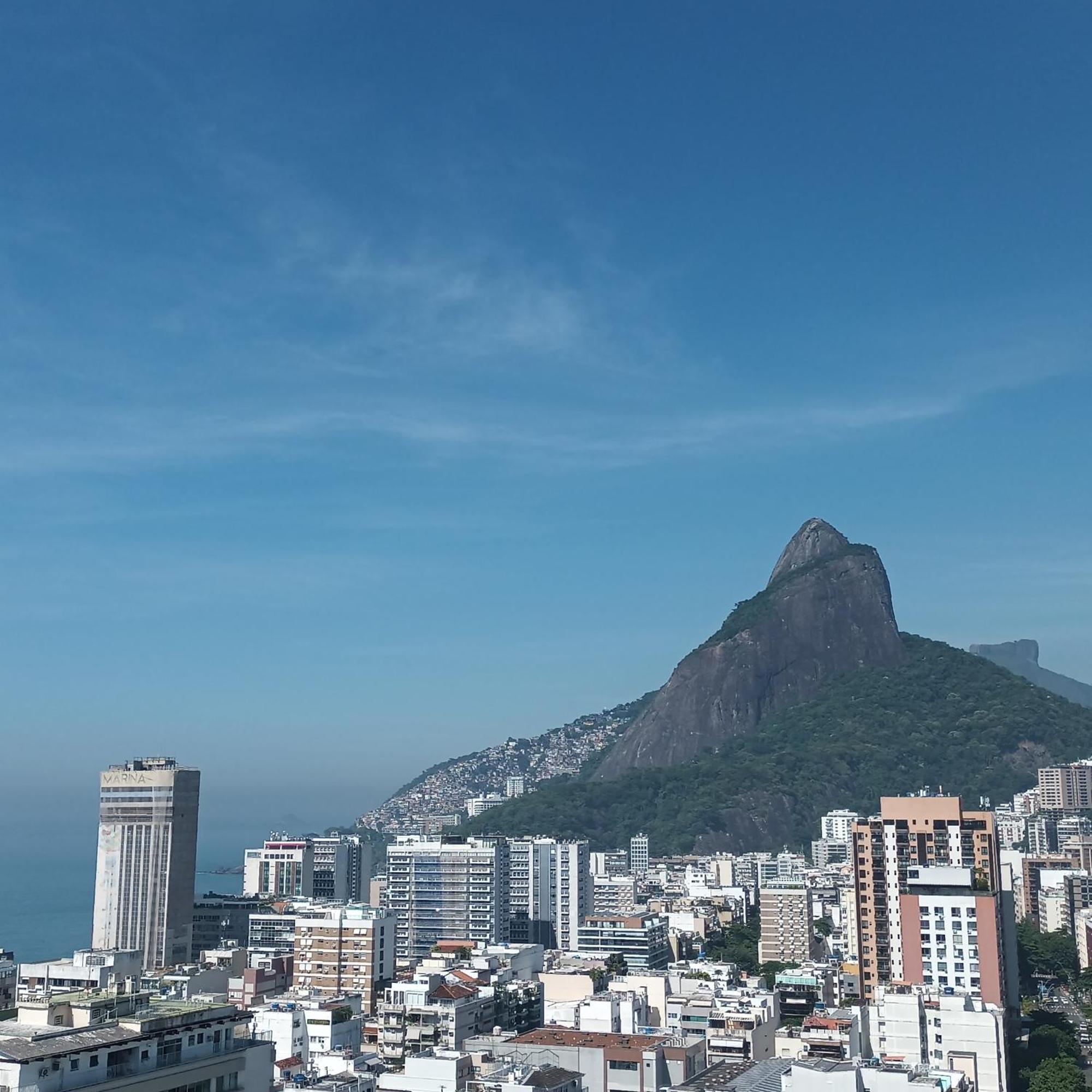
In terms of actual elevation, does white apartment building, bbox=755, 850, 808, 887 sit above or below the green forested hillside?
below

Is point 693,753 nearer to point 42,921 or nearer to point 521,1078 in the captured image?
point 42,921

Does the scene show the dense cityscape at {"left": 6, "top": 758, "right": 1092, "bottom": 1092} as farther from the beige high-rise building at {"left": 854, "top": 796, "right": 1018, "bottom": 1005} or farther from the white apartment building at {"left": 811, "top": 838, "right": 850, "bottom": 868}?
the white apartment building at {"left": 811, "top": 838, "right": 850, "bottom": 868}

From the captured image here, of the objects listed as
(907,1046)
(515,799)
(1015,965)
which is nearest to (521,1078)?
(907,1046)

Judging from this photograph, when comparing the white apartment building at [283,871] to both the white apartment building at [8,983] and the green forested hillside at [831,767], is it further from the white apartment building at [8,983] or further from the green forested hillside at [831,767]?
the green forested hillside at [831,767]

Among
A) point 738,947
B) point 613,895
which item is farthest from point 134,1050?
point 613,895

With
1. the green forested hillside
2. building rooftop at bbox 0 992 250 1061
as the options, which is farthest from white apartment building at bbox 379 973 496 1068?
the green forested hillside

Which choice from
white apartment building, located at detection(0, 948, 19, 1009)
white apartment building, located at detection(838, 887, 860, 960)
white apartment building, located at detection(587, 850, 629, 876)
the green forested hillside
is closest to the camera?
white apartment building, located at detection(0, 948, 19, 1009)


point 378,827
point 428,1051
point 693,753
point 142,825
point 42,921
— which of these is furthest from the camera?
point 378,827

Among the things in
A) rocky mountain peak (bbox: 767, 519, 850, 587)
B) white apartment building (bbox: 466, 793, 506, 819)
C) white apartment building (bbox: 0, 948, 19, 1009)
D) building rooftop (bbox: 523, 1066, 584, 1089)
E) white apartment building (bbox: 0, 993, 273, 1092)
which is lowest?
building rooftop (bbox: 523, 1066, 584, 1089)
